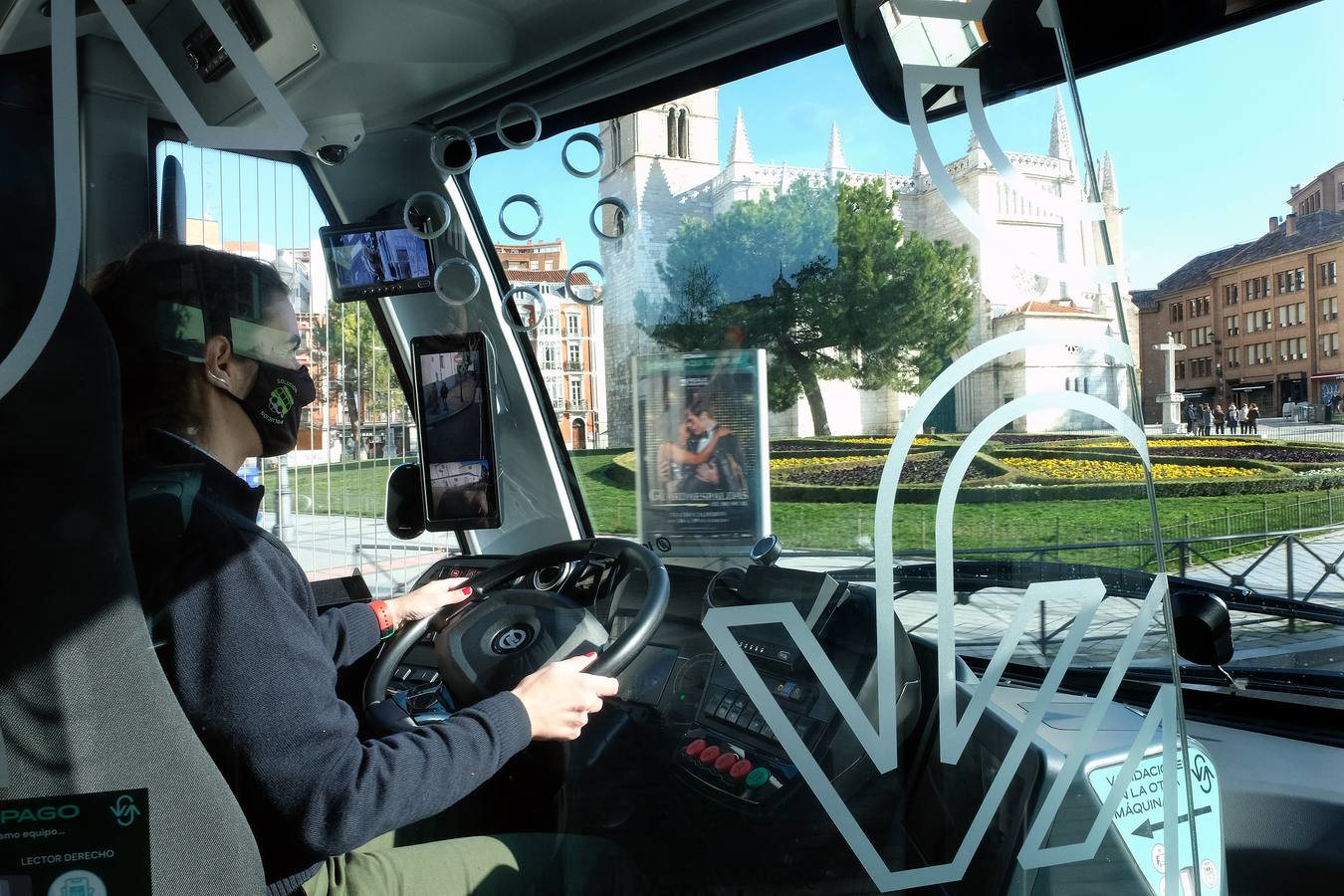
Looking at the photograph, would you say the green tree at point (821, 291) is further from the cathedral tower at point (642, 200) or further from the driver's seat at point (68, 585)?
the driver's seat at point (68, 585)

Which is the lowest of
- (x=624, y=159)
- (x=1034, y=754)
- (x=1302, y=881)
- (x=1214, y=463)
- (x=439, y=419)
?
(x=1302, y=881)

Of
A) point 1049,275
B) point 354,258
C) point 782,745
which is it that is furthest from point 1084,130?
point 354,258

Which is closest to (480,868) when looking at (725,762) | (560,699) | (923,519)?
(560,699)

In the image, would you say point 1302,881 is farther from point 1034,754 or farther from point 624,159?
point 624,159

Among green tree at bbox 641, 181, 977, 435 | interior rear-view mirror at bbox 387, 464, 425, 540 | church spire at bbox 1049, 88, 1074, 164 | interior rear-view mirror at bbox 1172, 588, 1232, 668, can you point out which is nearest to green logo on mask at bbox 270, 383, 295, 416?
interior rear-view mirror at bbox 387, 464, 425, 540

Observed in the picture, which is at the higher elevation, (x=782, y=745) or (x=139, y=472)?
(x=139, y=472)

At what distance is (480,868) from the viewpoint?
152 centimetres

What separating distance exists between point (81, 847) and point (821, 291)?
1123 millimetres

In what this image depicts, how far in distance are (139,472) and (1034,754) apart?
3.70ft

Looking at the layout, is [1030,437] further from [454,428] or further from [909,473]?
[454,428]

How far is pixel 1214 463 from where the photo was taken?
1.46 metres

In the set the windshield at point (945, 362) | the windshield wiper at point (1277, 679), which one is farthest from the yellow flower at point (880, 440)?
the windshield wiper at point (1277, 679)

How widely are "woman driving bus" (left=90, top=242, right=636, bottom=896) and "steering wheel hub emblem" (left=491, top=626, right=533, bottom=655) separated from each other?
0.36 meters

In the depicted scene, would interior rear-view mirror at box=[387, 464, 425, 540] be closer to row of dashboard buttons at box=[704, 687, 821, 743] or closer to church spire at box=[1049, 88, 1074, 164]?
row of dashboard buttons at box=[704, 687, 821, 743]
